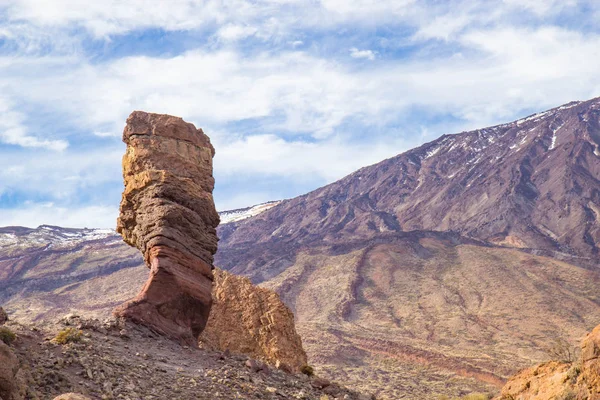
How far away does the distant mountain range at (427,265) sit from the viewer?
188 feet

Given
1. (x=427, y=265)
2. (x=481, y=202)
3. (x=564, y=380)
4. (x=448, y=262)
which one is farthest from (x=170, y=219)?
(x=481, y=202)

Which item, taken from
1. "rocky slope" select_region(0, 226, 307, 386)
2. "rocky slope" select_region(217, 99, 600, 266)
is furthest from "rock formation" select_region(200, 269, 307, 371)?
"rocky slope" select_region(217, 99, 600, 266)

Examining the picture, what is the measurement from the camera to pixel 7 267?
13125 centimetres

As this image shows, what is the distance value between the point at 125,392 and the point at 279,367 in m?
5.65

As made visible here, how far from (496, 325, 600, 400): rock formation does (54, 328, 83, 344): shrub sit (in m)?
9.19

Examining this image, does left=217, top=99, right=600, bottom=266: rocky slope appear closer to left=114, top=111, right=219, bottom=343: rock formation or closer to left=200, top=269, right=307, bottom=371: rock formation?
left=200, top=269, right=307, bottom=371: rock formation

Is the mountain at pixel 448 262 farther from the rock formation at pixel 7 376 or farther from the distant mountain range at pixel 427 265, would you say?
the rock formation at pixel 7 376

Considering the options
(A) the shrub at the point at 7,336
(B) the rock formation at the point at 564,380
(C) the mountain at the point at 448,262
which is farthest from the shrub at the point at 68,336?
(C) the mountain at the point at 448,262

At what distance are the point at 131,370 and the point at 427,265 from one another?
8342 centimetres

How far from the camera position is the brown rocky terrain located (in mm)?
10602

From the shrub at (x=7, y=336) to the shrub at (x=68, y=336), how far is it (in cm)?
101

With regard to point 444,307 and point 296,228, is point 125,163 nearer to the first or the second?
point 444,307

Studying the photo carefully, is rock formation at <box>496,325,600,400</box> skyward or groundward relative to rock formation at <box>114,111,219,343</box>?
groundward

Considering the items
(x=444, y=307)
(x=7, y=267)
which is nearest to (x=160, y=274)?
(x=444, y=307)
